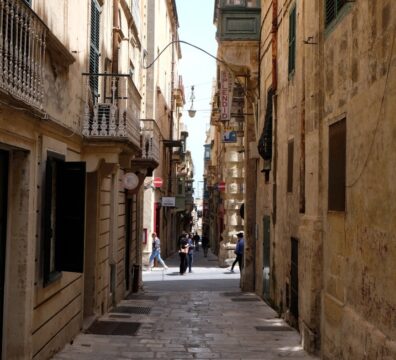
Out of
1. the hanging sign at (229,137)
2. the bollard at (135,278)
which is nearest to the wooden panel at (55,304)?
the bollard at (135,278)

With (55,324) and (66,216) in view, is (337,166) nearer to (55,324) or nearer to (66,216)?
(66,216)

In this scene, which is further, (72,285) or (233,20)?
(233,20)

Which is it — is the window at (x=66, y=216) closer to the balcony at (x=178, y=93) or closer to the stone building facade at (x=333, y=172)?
the stone building facade at (x=333, y=172)

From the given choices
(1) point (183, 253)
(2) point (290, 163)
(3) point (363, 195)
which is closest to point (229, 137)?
(1) point (183, 253)

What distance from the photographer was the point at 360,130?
7.50 m

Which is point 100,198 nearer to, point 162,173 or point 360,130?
point 360,130

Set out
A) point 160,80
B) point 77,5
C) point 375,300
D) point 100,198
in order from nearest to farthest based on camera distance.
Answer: point 375,300
point 77,5
point 100,198
point 160,80

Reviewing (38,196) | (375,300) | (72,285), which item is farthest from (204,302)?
(375,300)

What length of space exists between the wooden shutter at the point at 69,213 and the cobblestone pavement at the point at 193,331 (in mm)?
1416

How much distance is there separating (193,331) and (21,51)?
700cm

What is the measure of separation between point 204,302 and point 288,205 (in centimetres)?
488

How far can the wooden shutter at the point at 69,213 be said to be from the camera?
9.15 metres

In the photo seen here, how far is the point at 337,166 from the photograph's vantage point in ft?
29.0

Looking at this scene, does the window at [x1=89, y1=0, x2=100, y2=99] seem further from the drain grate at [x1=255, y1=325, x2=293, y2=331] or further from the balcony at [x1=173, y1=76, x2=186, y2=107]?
the balcony at [x1=173, y1=76, x2=186, y2=107]
